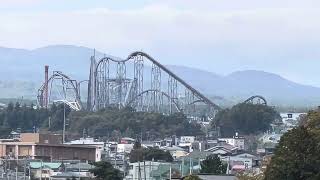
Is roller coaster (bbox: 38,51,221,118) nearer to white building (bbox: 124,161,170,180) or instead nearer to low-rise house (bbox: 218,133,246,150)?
low-rise house (bbox: 218,133,246,150)

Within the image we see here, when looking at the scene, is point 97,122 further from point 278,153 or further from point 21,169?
point 278,153

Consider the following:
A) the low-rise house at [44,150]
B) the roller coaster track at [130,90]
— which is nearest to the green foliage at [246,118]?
the roller coaster track at [130,90]

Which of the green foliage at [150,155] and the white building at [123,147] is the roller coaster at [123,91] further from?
the green foliage at [150,155]

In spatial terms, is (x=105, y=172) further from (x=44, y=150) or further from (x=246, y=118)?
(x=246, y=118)

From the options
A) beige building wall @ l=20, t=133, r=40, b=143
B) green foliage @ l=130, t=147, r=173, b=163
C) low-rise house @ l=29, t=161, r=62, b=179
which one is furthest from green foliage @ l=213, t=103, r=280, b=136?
low-rise house @ l=29, t=161, r=62, b=179

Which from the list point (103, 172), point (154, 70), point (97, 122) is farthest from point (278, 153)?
point (154, 70)
